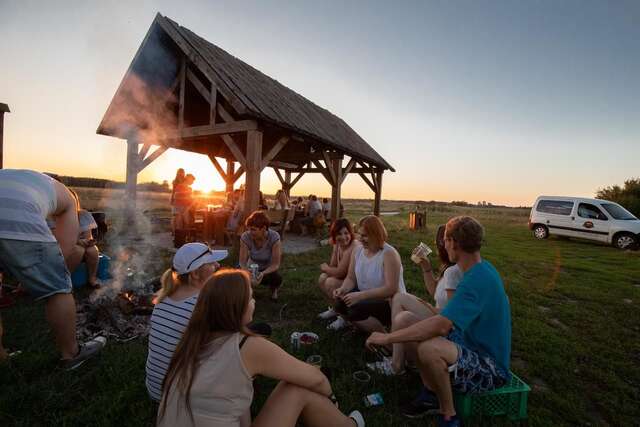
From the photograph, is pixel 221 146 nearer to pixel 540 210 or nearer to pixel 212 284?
pixel 212 284

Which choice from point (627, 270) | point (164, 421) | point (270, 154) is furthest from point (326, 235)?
point (164, 421)

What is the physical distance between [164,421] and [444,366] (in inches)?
65.8

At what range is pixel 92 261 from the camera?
15.6ft

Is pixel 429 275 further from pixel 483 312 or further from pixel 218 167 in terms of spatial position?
pixel 218 167

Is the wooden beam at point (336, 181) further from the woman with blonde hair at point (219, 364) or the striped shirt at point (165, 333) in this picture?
the woman with blonde hair at point (219, 364)

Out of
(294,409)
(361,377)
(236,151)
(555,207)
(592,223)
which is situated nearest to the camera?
(294,409)

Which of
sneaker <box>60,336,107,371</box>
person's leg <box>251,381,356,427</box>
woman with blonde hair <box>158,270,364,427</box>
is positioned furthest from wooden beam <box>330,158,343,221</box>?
woman with blonde hair <box>158,270,364,427</box>

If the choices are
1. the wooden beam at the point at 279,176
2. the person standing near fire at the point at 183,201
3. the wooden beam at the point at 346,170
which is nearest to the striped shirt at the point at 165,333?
the person standing near fire at the point at 183,201

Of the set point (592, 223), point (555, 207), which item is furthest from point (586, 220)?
point (555, 207)

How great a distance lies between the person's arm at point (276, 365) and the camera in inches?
58.0

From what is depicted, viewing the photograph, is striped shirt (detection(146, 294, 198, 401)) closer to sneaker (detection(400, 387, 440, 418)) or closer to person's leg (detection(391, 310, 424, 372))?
person's leg (detection(391, 310, 424, 372))

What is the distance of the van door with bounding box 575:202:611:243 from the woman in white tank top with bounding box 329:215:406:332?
587 inches

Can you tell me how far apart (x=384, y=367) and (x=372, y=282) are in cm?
86

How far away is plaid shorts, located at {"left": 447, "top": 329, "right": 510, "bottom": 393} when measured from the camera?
2139 millimetres
